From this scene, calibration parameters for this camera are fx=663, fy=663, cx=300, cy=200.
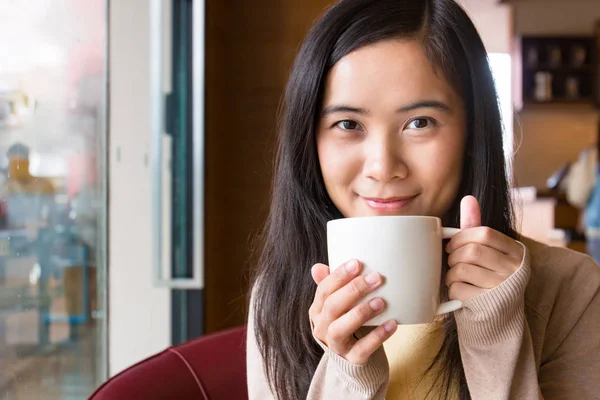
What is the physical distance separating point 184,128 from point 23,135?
98 cm

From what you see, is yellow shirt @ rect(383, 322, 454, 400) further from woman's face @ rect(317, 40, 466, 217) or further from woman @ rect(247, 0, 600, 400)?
woman's face @ rect(317, 40, 466, 217)

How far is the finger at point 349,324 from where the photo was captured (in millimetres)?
646

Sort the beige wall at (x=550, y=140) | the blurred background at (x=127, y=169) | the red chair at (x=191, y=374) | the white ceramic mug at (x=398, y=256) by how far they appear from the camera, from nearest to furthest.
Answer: the white ceramic mug at (x=398, y=256) → the red chair at (x=191, y=374) → the blurred background at (x=127, y=169) → the beige wall at (x=550, y=140)

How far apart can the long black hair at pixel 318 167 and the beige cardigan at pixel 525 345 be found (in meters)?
0.07

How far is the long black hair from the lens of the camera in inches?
33.5

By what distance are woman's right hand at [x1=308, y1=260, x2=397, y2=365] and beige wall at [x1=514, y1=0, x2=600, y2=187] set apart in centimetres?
783

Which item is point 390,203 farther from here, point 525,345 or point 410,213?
point 525,345

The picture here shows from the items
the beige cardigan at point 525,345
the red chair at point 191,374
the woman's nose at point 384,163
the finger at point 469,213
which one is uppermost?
the woman's nose at point 384,163

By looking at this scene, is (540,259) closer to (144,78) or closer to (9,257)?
(9,257)

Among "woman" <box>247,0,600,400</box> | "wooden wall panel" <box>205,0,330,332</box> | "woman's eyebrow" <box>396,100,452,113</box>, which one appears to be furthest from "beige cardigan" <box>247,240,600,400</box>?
"wooden wall panel" <box>205,0,330,332</box>

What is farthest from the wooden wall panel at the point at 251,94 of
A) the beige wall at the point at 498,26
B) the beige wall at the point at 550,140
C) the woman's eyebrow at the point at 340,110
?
the beige wall at the point at 550,140

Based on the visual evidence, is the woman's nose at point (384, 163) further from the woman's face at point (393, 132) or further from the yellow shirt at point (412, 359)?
the yellow shirt at point (412, 359)

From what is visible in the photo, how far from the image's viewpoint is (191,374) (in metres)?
1.00

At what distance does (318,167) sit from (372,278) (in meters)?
0.33
